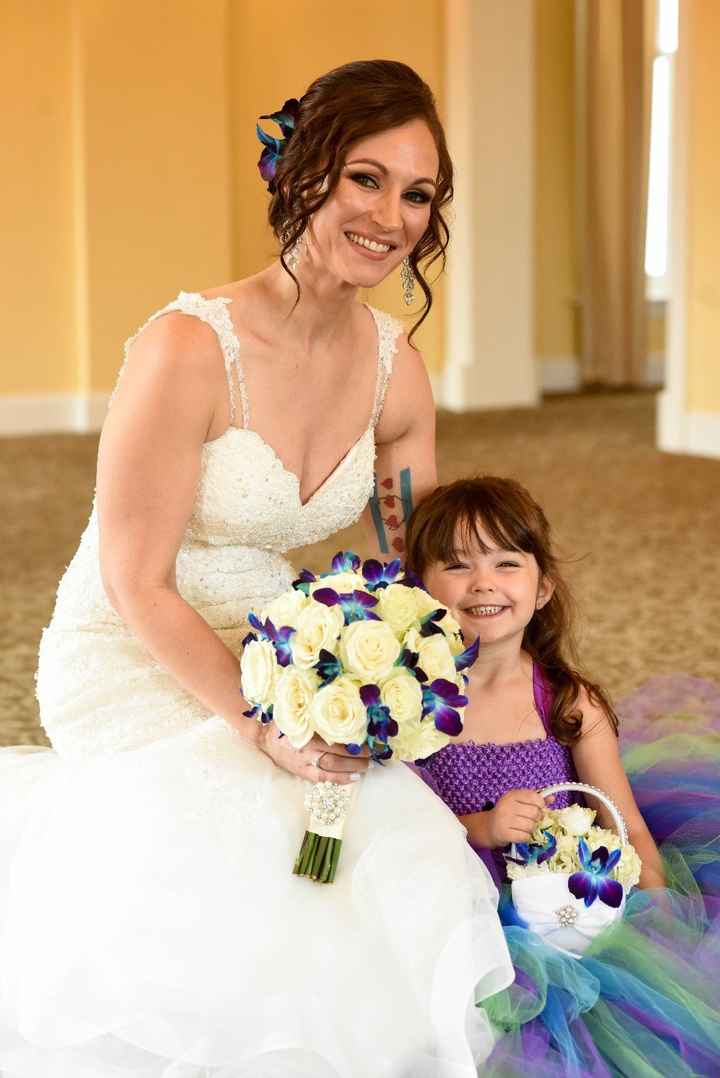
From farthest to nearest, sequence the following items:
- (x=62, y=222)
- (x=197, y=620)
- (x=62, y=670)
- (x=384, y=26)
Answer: (x=384, y=26) < (x=62, y=222) < (x=62, y=670) < (x=197, y=620)

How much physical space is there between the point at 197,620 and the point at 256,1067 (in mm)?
628

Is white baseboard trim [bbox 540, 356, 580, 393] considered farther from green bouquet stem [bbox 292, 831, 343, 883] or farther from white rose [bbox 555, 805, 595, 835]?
green bouquet stem [bbox 292, 831, 343, 883]

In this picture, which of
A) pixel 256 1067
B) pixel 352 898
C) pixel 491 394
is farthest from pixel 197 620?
pixel 491 394

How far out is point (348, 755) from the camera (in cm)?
203

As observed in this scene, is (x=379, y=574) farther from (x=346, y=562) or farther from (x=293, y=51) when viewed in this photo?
(x=293, y=51)

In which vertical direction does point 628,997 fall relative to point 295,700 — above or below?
below

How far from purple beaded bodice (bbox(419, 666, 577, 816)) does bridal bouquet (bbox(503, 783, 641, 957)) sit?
0.20 metres

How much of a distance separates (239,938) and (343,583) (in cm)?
47

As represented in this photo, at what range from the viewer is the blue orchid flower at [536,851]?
2.21m

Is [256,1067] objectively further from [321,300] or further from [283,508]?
[321,300]

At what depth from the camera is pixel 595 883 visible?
7.04 feet

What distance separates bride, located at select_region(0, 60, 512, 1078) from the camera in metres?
1.96

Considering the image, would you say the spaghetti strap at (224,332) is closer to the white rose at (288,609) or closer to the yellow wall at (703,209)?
the white rose at (288,609)

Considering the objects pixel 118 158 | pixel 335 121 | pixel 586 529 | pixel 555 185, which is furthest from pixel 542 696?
pixel 555 185
